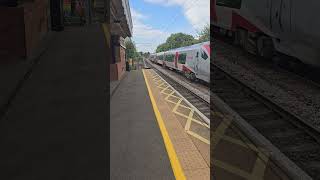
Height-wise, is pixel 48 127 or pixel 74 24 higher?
pixel 74 24

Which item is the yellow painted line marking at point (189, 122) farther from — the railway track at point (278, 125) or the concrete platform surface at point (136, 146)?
the railway track at point (278, 125)

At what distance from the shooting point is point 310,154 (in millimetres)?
6836

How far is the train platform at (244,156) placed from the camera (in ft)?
20.8

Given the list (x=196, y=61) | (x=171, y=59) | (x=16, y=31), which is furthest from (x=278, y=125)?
(x=171, y=59)

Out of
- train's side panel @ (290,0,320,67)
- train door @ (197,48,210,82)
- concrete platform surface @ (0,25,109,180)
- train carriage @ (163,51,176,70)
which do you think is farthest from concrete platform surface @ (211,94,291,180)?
train carriage @ (163,51,176,70)

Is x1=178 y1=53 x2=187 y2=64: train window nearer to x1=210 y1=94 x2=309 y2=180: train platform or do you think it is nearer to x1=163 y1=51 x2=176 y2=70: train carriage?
x1=163 y1=51 x2=176 y2=70: train carriage

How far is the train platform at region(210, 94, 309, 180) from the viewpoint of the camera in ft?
20.8

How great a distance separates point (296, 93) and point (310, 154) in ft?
9.99

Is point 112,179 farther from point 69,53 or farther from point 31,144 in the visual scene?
point 69,53


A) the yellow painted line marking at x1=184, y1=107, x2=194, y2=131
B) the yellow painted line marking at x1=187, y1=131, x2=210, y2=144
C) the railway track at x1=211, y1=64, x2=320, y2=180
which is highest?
the railway track at x1=211, y1=64, x2=320, y2=180

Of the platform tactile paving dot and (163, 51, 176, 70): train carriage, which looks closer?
the platform tactile paving dot

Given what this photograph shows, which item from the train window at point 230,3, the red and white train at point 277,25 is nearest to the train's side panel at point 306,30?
the red and white train at point 277,25

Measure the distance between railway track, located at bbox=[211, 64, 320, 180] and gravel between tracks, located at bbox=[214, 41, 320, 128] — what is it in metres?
0.28

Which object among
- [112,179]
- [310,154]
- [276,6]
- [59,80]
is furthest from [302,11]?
[59,80]
